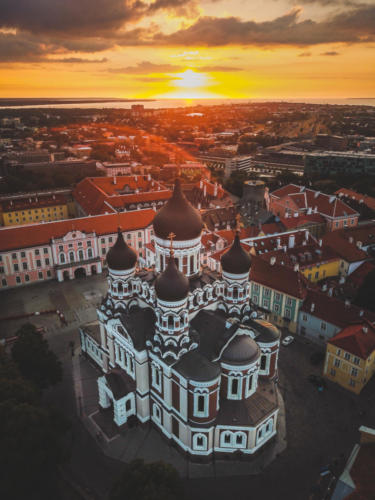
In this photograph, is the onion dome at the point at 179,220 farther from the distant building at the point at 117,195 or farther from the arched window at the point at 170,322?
the distant building at the point at 117,195

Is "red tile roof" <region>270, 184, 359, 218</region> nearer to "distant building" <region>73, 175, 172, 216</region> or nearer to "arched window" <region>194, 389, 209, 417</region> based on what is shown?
"distant building" <region>73, 175, 172, 216</region>

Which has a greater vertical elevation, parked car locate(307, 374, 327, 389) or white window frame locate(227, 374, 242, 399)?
white window frame locate(227, 374, 242, 399)

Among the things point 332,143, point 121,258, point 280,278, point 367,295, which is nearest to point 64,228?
point 121,258

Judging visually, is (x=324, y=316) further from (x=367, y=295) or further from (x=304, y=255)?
(x=304, y=255)

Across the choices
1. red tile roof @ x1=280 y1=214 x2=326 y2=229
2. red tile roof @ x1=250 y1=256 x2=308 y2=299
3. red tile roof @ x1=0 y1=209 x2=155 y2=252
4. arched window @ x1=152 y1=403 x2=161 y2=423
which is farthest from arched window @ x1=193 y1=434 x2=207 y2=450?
red tile roof @ x1=280 y1=214 x2=326 y2=229

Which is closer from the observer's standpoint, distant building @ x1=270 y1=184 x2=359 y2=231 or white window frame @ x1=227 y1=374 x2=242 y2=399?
white window frame @ x1=227 y1=374 x2=242 y2=399

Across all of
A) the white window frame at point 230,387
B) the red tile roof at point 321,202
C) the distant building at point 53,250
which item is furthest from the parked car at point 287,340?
the red tile roof at point 321,202
